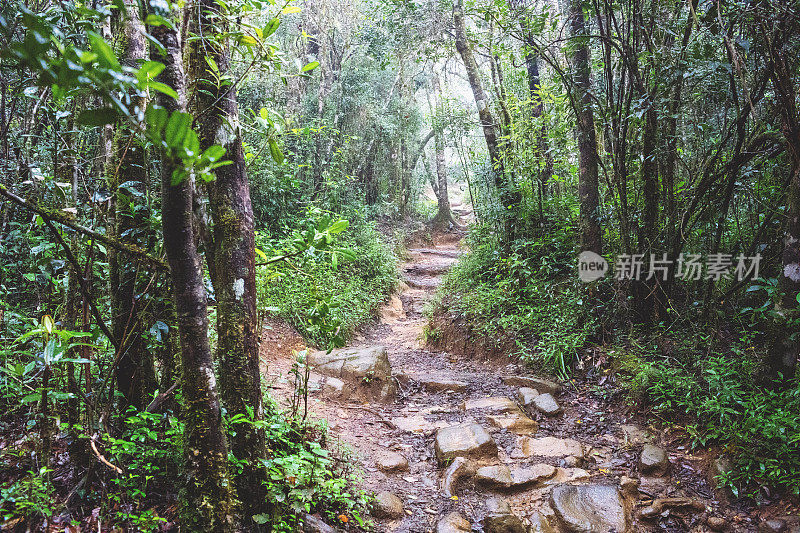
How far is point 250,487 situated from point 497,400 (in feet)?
10.1

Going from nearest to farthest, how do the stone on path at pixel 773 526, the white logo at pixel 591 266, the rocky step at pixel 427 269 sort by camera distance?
1. the stone on path at pixel 773 526
2. the white logo at pixel 591 266
3. the rocky step at pixel 427 269

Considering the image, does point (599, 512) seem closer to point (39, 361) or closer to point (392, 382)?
point (392, 382)

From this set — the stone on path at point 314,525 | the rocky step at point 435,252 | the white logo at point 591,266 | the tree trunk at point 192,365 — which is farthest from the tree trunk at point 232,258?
the rocky step at point 435,252

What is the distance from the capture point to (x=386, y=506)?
3.07 meters

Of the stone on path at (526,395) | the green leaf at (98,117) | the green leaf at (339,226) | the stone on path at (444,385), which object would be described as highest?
the green leaf at (98,117)

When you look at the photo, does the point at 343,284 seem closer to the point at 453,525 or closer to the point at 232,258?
the point at 453,525

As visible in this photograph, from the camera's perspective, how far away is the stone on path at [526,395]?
4664 millimetres

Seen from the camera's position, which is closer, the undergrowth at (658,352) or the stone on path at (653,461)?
the undergrowth at (658,352)

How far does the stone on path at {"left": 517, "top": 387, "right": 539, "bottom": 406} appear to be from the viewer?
4664 mm

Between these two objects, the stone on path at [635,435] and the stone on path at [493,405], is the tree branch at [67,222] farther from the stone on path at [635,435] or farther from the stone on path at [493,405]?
the stone on path at [635,435]

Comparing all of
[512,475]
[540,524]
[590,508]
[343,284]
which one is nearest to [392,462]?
[512,475]

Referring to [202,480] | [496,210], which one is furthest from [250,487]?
[496,210]

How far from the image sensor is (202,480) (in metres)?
1.80

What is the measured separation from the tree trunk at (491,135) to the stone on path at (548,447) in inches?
161
